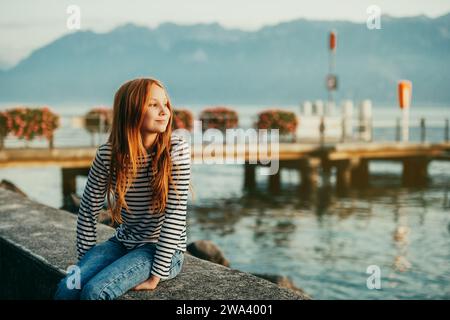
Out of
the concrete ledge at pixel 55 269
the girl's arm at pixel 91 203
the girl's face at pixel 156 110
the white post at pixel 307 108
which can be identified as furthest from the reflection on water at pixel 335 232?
the girl's face at pixel 156 110

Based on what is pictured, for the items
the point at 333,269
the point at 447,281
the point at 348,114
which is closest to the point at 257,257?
the point at 333,269

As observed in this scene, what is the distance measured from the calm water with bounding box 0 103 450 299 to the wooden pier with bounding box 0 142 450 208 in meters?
0.52

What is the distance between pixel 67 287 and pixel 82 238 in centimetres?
38

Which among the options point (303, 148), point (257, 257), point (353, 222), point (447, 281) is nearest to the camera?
point (447, 281)

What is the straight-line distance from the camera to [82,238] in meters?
3.71

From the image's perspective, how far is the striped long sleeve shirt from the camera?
11.3ft

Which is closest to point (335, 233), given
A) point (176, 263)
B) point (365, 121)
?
point (365, 121)

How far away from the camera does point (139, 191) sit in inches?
140

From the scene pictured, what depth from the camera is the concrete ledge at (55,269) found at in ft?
11.7

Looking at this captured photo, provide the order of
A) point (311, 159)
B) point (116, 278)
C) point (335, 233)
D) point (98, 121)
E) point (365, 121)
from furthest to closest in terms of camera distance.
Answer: point (365, 121) → point (311, 159) → point (98, 121) → point (335, 233) → point (116, 278)

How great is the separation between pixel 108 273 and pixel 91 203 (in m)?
0.46

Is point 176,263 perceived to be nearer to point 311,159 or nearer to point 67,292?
point 67,292

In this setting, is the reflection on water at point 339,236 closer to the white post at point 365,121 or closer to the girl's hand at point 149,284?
the white post at point 365,121
